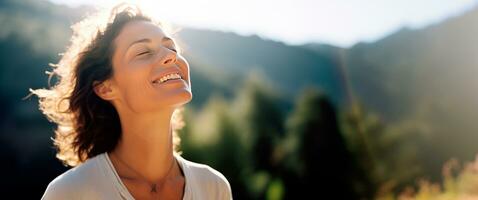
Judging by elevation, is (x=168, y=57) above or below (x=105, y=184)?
above

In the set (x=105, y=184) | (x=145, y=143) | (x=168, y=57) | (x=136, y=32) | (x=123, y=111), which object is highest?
(x=136, y=32)

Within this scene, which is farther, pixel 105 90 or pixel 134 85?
pixel 105 90

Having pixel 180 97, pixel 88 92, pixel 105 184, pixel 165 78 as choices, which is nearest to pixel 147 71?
pixel 165 78

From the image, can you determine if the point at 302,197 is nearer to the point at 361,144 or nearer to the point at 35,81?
the point at 361,144

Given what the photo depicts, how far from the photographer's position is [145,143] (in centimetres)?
276

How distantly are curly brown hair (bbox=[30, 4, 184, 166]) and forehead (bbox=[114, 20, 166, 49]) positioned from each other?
0.15 ft

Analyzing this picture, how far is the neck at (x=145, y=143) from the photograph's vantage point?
2.73 meters

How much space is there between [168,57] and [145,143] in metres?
0.46

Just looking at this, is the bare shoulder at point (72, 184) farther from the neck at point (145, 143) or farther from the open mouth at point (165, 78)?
the open mouth at point (165, 78)

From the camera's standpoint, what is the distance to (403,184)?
2486cm

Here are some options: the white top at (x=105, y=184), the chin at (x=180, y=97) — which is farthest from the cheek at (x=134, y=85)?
the white top at (x=105, y=184)

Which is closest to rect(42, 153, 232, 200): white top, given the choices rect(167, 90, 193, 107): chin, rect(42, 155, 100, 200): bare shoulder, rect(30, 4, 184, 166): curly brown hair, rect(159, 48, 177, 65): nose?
rect(42, 155, 100, 200): bare shoulder

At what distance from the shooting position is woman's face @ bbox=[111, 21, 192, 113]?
2.58 meters

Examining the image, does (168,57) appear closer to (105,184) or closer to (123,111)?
(123,111)
